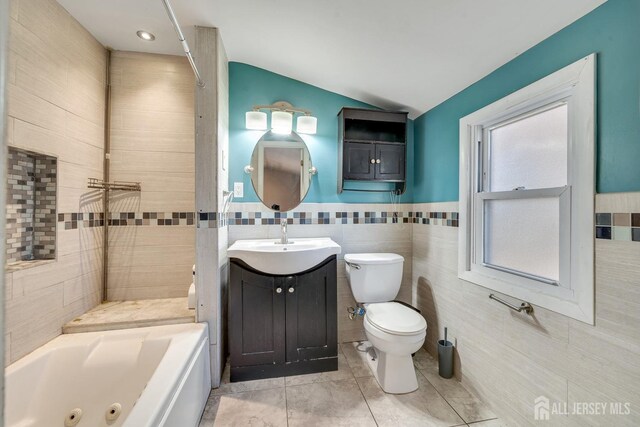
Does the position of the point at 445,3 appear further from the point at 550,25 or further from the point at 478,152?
the point at 478,152

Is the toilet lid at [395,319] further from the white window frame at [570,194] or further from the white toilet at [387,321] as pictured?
the white window frame at [570,194]

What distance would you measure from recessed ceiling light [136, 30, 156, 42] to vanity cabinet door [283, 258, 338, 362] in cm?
184

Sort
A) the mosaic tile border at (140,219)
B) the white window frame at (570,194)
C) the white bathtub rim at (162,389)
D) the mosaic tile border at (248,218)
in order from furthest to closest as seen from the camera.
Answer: the mosaic tile border at (140,219) < the mosaic tile border at (248,218) < the white window frame at (570,194) < the white bathtub rim at (162,389)

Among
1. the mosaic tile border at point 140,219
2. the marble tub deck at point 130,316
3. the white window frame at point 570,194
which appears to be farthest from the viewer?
the mosaic tile border at point 140,219

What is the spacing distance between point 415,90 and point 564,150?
3.38 ft

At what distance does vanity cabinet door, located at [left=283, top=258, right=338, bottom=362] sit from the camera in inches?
69.2

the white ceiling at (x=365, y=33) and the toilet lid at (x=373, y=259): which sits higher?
the white ceiling at (x=365, y=33)

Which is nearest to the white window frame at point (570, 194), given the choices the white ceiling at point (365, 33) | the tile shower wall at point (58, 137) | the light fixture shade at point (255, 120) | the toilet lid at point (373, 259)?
the white ceiling at point (365, 33)

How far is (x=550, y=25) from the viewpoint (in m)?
1.15

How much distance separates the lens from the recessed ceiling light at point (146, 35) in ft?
5.45

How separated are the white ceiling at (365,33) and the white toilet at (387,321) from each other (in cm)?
133

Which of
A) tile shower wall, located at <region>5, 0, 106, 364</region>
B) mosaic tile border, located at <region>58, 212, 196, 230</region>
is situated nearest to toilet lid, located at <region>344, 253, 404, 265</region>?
mosaic tile border, located at <region>58, 212, 196, 230</region>

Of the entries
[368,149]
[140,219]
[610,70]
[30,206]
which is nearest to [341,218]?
[368,149]

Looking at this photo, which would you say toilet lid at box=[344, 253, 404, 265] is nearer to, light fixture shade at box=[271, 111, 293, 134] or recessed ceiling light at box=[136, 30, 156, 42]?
light fixture shade at box=[271, 111, 293, 134]
